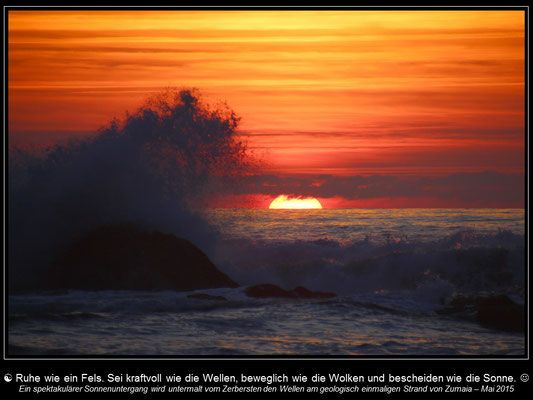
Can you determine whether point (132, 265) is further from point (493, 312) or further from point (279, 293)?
point (493, 312)

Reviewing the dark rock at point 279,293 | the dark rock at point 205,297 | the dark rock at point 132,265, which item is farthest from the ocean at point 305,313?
the dark rock at point 132,265

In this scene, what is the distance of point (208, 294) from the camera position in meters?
12.3

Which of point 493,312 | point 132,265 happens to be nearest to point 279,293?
point 132,265

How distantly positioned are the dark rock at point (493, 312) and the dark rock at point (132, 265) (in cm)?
526

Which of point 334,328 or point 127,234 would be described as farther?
point 127,234

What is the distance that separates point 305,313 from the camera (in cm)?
1085

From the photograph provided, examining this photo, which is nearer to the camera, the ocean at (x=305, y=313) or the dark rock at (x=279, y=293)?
the ocean at (x=305, y=313)

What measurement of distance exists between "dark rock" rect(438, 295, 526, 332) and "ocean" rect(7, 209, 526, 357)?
0.18 meters

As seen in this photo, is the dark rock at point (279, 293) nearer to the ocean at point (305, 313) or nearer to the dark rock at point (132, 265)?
the ocean at point (305, 313)

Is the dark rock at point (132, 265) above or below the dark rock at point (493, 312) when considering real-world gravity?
above

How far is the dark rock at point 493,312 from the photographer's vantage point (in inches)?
400
